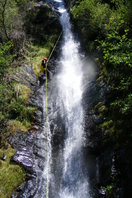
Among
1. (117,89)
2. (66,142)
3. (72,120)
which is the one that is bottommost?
(66,142)

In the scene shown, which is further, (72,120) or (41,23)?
(41,23)

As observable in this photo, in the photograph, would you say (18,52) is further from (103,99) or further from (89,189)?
(89,189)

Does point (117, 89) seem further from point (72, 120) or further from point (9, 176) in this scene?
point (9, 176)

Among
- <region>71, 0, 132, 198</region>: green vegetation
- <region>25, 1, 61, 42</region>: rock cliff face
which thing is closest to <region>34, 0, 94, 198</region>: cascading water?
<region>71, 0, 132, 198</region>: green vegetation

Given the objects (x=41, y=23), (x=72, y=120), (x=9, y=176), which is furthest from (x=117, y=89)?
(x=41, y=23)

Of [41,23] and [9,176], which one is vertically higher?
[41,23]

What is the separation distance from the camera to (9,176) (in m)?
8.58

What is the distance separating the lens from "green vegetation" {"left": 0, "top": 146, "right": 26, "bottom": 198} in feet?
26.7

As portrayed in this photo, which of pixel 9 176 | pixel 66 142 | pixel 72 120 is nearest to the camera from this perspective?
pixel 9 176

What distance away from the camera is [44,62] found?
16.1m

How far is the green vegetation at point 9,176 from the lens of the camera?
8.15 metres

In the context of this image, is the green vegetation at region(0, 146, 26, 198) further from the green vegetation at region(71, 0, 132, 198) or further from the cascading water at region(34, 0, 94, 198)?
the green vegetation at region(71, 0, 132, 198)

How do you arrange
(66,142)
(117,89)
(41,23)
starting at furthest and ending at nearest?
1. (41,23)
2. (66,142)
3. (117,89)

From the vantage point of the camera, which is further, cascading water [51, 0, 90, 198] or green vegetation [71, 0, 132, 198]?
cascading water [51, 0, 90, 198]
